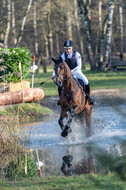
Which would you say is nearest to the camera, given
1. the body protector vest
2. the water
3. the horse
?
the water

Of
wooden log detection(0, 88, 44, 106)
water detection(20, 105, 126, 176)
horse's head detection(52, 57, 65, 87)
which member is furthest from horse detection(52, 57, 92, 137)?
wooden log detection(0, 88, 44, 106)

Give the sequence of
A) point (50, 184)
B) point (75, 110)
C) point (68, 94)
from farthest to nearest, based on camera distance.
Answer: point (75, 110) → point (68, 94) → point (50, 184)

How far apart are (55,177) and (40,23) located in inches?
1641

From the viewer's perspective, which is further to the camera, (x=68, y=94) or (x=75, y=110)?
(x=75, y=110)

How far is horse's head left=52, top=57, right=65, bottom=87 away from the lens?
26.1ft

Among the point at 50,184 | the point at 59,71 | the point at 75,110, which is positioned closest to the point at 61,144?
the point at 75,110

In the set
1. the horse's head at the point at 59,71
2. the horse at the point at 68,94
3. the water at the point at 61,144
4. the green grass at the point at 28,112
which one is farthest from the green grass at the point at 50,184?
the green grass at the point at 28,112

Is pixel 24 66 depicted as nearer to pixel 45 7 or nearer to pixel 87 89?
pixel 87 89

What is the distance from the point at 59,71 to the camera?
8.04 m

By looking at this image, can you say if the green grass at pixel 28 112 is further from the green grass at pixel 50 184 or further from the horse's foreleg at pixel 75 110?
the green grass at pixel 50 184

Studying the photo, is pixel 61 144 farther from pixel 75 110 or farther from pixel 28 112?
pixel 28 112

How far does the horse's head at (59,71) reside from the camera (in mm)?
7969

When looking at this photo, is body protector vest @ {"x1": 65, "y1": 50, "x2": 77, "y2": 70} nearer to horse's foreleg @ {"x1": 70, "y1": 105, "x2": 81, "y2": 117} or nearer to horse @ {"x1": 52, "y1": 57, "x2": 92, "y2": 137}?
horse @ {"x1": 52, "y1": 57, "x2": 92, "y2": 137}

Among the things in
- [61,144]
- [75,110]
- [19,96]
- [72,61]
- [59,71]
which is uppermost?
[72,61]
